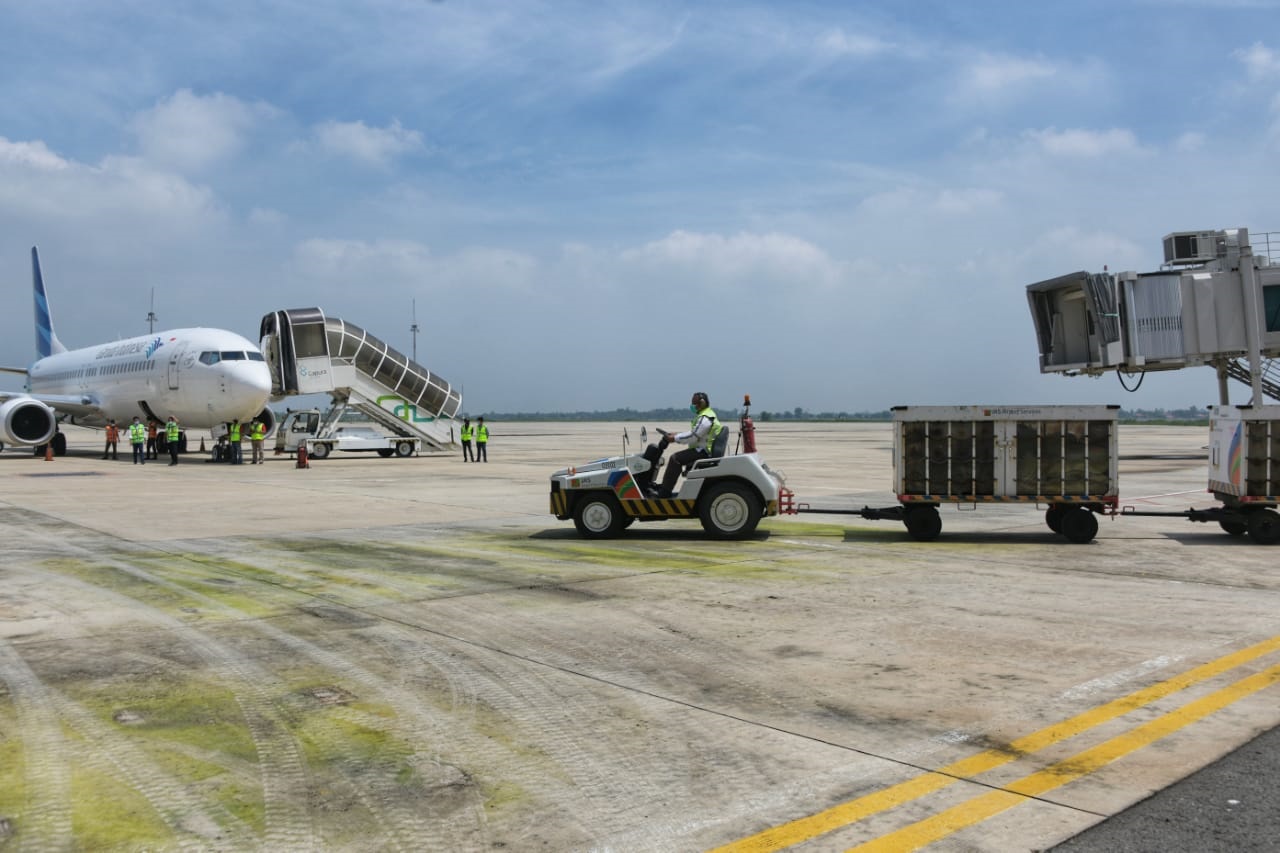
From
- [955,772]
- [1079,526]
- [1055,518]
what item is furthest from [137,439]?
[955,772]

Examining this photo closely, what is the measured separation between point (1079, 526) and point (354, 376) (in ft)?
92.1

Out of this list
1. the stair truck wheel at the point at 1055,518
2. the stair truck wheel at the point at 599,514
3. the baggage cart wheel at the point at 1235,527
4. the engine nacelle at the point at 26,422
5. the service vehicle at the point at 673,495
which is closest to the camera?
the service vehicle at the point at 673,495

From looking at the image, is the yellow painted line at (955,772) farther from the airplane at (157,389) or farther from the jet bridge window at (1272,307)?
the airplane at (157,389)

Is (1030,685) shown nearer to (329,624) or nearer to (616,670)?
(616,670)

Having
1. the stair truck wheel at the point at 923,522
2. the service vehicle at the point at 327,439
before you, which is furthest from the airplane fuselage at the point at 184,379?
the stair truck wheel at the point at 923,522

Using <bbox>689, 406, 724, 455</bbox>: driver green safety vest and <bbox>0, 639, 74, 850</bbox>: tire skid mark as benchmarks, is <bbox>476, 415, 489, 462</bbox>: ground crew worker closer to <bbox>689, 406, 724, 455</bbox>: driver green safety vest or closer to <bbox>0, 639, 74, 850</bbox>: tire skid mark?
<bbox>689, 406, 724, 455</bbox>: driver green safety vest

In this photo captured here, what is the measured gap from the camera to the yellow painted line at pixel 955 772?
3.93 metres

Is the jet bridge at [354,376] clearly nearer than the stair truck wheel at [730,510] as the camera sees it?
No

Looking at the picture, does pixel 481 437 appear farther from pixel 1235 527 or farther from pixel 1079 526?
pixel 1235 527

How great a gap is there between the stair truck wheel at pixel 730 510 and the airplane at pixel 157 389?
71.5 ft

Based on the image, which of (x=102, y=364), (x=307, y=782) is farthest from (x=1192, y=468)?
(x=102, y=364)

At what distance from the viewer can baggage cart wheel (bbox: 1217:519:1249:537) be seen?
13.3 meters

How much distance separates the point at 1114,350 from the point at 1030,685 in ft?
84.8

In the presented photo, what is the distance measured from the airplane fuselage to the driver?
21.4 m
